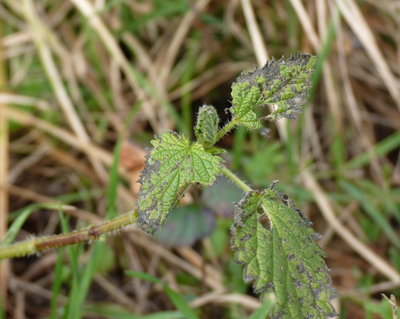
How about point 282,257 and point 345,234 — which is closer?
point 282,257

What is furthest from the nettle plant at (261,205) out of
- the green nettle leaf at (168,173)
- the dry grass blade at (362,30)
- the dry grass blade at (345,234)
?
the dry grass blade at (362,30)

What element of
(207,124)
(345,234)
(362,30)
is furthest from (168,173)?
(362,30)

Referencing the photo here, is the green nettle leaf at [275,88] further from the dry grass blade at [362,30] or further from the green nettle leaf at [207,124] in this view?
the dry grass blade at [362,30]

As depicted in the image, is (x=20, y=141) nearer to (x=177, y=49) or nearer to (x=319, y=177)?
(x=177, y=49)

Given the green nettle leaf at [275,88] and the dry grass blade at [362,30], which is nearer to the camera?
the green nettle leaf at [275,88]

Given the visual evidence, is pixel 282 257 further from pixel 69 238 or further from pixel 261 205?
pixel 69 238

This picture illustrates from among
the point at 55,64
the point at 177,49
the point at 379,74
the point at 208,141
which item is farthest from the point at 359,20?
the point at 208,141
